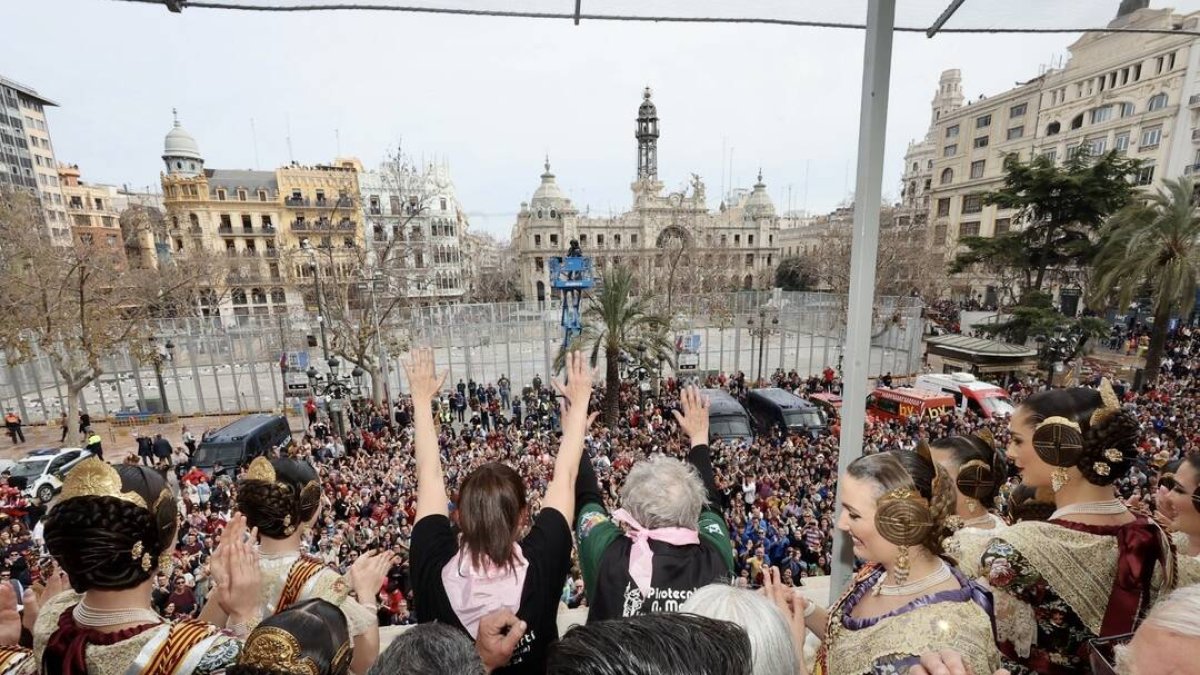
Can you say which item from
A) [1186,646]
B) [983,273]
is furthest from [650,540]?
[983,273]

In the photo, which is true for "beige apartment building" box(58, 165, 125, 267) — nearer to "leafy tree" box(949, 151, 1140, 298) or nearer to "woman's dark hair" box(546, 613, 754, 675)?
"woman's dark hair" box(546, 613, 754, 675)

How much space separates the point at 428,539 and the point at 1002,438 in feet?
45.1

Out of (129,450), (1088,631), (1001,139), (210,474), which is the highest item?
(1001,139)

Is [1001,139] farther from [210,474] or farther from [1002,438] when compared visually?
[210,474]

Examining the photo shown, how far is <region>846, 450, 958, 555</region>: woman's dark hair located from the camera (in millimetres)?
1622

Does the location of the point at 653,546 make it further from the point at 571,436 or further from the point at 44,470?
the point at 44,470

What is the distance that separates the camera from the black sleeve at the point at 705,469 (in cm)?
238

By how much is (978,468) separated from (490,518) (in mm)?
2570

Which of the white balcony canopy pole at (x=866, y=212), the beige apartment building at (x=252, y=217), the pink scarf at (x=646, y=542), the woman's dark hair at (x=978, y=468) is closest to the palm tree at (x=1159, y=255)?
the woman's dark hair at (x=978, y=468)

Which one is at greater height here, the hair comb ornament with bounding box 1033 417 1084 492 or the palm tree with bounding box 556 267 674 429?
the hair comb ornament with bounding box 1033 417 1084 492

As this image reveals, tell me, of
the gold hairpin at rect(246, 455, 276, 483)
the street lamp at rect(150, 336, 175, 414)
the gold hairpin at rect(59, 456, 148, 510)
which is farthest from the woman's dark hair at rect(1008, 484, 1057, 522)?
the street lamp at rect(150, 336, 175, 414)

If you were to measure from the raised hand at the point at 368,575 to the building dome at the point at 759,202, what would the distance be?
2833 inches

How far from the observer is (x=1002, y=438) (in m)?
11.3

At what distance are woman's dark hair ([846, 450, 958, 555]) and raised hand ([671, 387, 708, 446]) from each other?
0.91 m
